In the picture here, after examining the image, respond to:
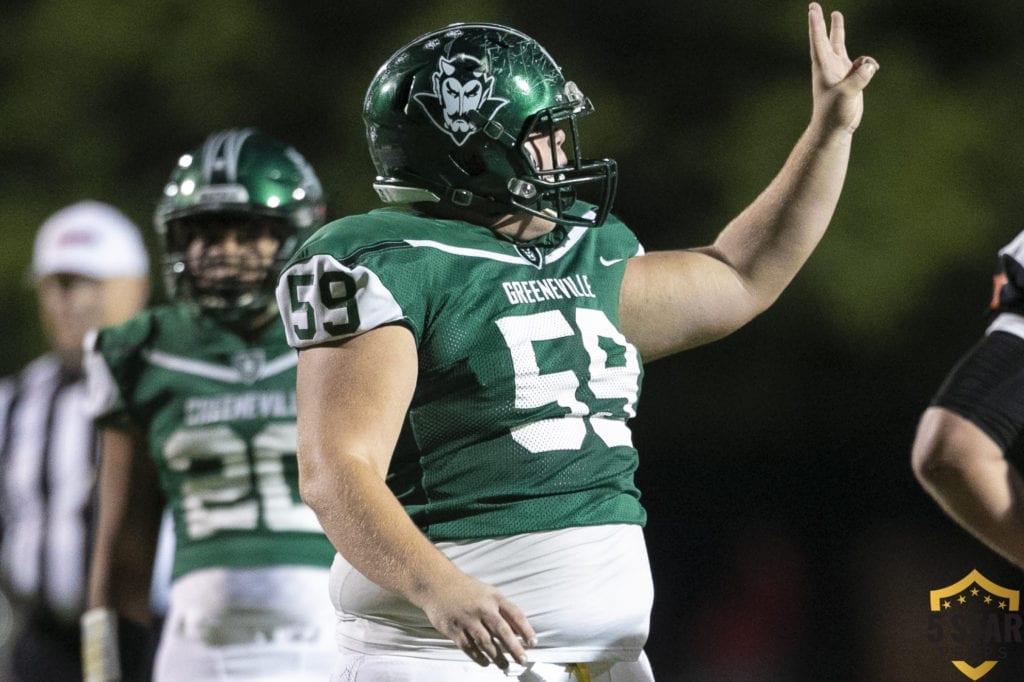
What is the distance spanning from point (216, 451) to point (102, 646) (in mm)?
599

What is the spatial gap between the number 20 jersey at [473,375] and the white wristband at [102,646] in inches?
65.4

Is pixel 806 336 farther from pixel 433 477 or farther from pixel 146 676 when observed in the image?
pixel 433 477

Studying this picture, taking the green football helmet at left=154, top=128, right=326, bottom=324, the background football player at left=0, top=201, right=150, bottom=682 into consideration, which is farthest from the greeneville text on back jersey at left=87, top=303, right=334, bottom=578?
the background football player at left=0, top=201, right=150, bottom=682

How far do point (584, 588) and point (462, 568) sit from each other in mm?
202

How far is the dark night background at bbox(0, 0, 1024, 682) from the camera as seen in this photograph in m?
6.64

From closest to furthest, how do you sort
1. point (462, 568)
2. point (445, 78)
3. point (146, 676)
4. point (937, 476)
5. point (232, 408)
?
point (462, 568) < point (445, 78) < point (937, 476) < point (232, 408) < point (146, 676)

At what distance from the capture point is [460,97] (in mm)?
2967

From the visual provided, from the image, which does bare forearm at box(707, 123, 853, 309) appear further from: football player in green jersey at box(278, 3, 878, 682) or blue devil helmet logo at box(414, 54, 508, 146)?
blue devil helmet logo at box(414, 54, 508, 146)

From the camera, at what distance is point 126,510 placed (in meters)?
4.23

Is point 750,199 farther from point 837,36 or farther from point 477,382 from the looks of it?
point 477,382

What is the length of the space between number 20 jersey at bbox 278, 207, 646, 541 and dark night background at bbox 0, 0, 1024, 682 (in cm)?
378

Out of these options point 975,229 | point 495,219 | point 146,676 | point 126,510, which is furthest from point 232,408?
point 975,229

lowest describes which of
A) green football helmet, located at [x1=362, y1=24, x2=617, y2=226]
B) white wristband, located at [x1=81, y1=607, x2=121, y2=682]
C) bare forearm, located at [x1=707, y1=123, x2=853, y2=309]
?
white wristband, located at [x1=81, y1=607, x2=121, y2=682]

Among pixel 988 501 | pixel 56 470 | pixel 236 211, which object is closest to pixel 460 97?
pixel 988 501
